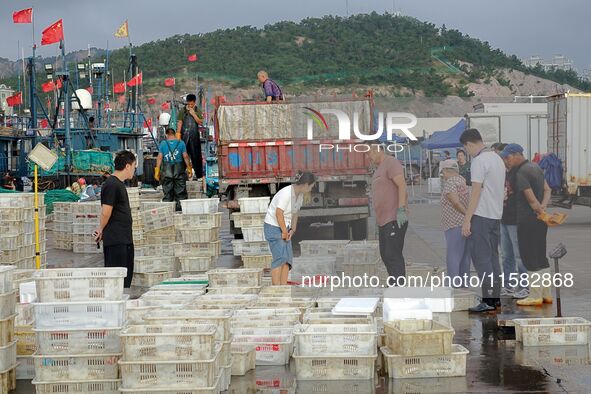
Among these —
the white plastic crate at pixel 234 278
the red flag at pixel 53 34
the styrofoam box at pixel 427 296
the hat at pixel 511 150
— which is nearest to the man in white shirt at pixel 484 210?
the hat at pixel 511 150

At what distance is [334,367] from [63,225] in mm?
14318

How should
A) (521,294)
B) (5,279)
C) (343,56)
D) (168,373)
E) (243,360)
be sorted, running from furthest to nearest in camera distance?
(343,56)
(521,294)
(243,360)
(5,279)
(168,373)

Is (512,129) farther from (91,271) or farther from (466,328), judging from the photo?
(91,271)

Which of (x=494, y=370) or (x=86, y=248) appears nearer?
(x=494, y=370)

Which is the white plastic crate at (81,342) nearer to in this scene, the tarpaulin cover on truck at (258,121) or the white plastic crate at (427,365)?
the white plastic crate at (427,365)

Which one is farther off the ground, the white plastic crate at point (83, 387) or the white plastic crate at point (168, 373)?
the white plastic crate at point (168, 373)

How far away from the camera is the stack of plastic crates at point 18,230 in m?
15.0

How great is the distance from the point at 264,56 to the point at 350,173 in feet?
168

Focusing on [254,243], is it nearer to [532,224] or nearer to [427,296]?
[532,224]

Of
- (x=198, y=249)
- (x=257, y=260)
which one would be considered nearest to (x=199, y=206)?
(x=198, y=249)

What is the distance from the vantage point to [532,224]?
12.3 meters

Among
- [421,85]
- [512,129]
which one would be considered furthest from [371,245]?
[512,129]

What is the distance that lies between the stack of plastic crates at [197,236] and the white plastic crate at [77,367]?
813 cm

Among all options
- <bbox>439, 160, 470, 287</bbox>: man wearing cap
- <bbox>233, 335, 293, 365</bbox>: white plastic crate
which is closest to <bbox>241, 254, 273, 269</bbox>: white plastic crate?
<bbox>439, 160, 470, 287</bbox>: man wearing cap
